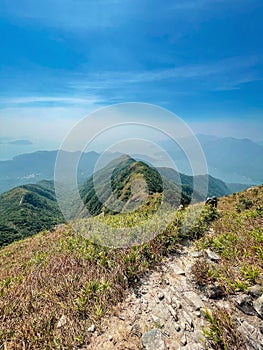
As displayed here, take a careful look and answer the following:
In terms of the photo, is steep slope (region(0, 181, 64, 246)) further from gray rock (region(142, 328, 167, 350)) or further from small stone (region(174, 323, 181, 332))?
small stone (region(174, 323, 181, 332))

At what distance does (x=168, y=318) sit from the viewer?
4.17 metres

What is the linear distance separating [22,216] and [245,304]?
142 m

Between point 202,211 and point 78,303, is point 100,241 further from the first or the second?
point 202,211

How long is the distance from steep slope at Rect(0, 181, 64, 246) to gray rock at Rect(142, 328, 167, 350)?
3258 inches

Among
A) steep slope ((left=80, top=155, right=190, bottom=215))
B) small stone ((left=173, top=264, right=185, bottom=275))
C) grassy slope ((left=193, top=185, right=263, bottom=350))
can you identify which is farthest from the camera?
steep slope ((left=80, top=155, right=190, bottom=215))

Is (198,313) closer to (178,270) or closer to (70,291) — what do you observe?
(178,270)

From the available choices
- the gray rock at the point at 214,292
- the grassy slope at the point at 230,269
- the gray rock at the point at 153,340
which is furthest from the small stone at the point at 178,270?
the gray rock at the point at 153,340

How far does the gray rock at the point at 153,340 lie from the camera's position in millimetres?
3607

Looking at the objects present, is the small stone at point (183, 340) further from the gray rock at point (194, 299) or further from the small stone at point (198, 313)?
the gray rock at point (194, 299)

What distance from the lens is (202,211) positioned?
10273 mm

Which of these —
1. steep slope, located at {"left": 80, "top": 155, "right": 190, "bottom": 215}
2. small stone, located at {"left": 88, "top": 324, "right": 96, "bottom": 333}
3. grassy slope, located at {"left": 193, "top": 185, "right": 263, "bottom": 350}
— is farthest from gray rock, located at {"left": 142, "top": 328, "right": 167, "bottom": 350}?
steep slope, located at {"left": 80, "top": 155, "right": 190, "bottom": 215}

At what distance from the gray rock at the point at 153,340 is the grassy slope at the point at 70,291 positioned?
1036 millimetres

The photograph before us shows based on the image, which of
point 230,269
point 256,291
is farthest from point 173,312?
point 230,269

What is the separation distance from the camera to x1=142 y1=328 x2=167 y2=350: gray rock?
3607mm
